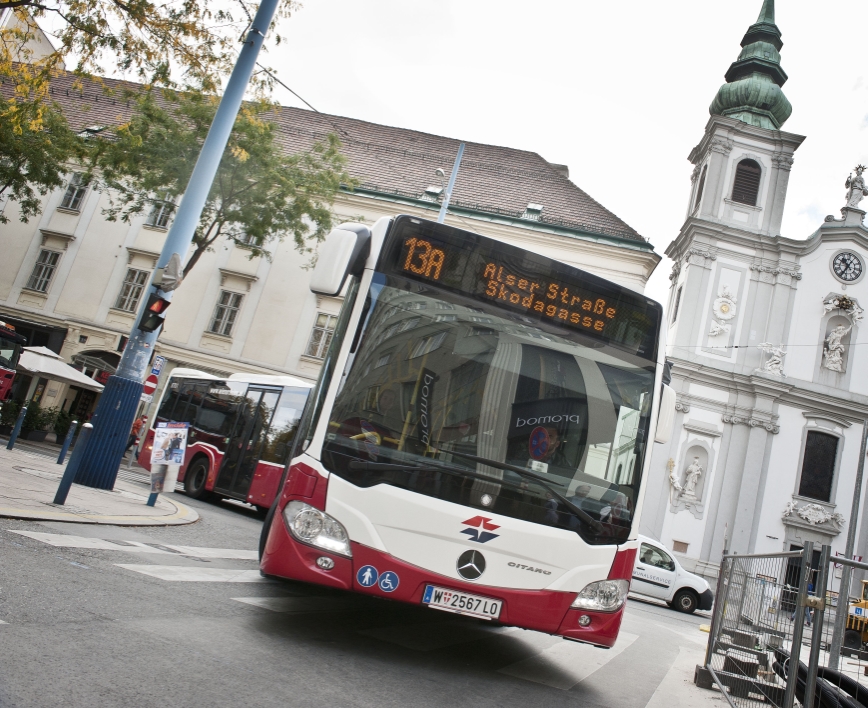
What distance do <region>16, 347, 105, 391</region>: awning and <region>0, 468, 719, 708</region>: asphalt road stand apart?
16040mm

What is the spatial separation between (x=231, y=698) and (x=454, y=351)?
8.85 ft

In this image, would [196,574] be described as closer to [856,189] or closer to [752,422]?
[752,422]

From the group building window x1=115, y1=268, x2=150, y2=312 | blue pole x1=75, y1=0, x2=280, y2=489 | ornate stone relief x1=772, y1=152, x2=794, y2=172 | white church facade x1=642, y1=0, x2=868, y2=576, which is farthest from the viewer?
ornate stone relief x1=772, y1=152, x2=794, y2=172

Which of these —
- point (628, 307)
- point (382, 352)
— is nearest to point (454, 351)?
point (382, 352)

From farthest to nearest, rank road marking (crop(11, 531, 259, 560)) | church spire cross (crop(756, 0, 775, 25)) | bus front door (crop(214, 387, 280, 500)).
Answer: church spire cross (crop(756, 0, 775, 25)) → bus front door (crop(214, 387, 280, 500)) → road marking (crop(11, 531, 259, 560))

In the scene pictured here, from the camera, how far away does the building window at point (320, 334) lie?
105ft

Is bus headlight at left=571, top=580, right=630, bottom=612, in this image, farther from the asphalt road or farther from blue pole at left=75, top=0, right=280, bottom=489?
blue pole at left=75, top=0, right=280, bottom=489

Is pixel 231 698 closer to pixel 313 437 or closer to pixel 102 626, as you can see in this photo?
pixel 102 626

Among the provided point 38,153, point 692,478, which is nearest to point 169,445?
point 38,153

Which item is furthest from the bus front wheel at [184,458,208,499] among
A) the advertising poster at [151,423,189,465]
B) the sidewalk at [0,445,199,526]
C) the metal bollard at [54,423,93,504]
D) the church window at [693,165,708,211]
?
Answer: the church window at [693,165,708,211]

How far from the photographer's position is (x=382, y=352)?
220 inches

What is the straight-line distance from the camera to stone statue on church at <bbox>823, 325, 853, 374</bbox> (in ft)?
122

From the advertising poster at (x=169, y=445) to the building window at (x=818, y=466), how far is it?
101 feet

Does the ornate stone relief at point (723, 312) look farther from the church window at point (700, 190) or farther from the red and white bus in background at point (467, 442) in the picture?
the red and white bus in background at point (467, 442)
